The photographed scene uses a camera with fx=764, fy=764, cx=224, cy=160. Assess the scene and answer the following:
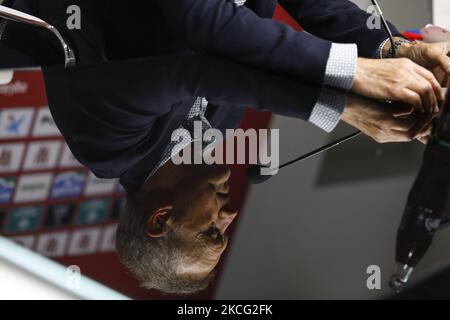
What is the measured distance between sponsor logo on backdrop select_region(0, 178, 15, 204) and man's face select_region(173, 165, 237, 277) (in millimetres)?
238

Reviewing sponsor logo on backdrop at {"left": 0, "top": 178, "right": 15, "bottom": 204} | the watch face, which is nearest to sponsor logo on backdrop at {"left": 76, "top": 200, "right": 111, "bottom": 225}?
sponsor logo on backdrop at {"left": 0, "top": 178, "right": 15, "bottom": 204}

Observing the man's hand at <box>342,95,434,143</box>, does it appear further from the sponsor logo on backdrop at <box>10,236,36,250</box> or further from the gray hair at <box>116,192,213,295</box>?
the sponsor logo on backdrop at <box>10,236,36,250</box>

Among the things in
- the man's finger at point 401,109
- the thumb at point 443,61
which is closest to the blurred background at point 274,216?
the man's finger at point 401,109

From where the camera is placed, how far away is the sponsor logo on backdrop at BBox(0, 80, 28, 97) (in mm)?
1397

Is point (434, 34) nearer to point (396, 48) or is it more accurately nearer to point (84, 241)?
point (396, 48)

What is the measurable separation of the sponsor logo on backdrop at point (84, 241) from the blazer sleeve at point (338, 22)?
3.45ft

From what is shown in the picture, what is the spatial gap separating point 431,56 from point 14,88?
0.93m

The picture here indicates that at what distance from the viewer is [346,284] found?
938 millimetres

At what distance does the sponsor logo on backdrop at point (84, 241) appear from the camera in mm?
985

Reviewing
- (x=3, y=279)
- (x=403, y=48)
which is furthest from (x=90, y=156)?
(x=403, y=48)

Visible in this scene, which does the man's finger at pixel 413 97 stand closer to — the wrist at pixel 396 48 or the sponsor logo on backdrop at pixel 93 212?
the wrist at pixel 396 48

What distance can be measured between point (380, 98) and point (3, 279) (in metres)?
0.80
